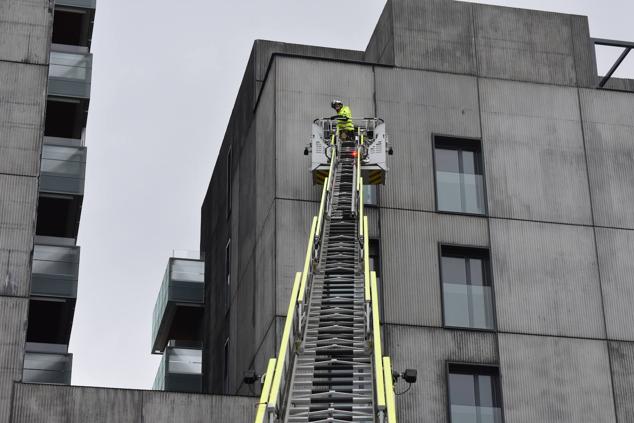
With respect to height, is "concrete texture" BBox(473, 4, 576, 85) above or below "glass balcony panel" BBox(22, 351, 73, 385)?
above

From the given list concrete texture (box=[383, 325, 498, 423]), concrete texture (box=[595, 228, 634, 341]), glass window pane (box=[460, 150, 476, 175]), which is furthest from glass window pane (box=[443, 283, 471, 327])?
concrete texture (box=[595, 228, 634, 341])

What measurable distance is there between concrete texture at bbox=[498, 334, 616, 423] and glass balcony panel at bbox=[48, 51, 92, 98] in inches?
658

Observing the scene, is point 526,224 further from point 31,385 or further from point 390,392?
point 390,392

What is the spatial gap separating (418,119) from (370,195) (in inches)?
107

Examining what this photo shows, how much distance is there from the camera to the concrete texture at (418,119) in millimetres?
34844

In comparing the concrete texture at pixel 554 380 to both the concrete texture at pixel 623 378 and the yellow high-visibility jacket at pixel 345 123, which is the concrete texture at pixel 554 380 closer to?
the concrete texture at pixel 623 378

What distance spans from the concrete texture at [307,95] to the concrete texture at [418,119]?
463mm

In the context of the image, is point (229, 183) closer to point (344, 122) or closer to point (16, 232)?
point (344, 122)

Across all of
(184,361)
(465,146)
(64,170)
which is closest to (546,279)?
(465,146)

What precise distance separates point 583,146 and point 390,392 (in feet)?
61.4

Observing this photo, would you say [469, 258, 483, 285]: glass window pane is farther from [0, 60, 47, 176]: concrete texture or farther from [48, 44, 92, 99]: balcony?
[48, 44, 92, 99]: balcony

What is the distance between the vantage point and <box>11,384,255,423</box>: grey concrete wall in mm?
29844

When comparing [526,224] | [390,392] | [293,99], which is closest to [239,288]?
[293,99]

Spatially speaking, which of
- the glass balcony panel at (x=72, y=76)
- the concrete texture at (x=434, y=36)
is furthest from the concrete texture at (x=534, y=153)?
the glass balcony panel at (x=72, y=76)
